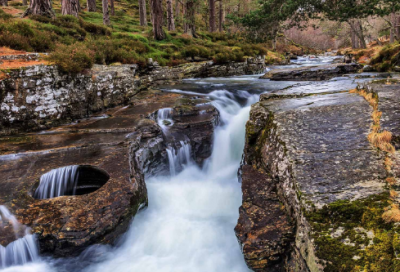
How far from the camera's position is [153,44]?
17.0m

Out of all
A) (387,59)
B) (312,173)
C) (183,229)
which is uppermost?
(387,59)

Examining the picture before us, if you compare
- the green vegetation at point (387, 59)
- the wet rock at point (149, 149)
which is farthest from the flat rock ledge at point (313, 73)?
the wet rock at point (149, 149)

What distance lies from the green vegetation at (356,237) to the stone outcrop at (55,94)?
780cm

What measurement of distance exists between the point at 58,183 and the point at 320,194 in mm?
4571

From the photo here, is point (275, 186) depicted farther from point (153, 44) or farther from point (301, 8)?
point (301, 8)

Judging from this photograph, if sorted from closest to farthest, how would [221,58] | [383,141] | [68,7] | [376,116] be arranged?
[383,141] < [376,116] < [68,7] < [221,58]

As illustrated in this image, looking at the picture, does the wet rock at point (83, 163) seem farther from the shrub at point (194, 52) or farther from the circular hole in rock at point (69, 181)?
the shrub at point (194, 52)

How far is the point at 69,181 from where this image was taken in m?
4.67

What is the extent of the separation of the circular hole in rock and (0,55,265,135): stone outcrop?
11.5ft

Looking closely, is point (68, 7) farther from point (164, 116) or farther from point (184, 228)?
point (184, 228)

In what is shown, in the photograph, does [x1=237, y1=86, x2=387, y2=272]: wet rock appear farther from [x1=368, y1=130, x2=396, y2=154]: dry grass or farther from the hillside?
the hillside

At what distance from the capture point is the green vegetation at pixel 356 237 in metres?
2.22

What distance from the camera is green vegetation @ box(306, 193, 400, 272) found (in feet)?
7.29

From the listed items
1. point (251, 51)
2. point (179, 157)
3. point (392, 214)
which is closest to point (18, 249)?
point (179, 157)
